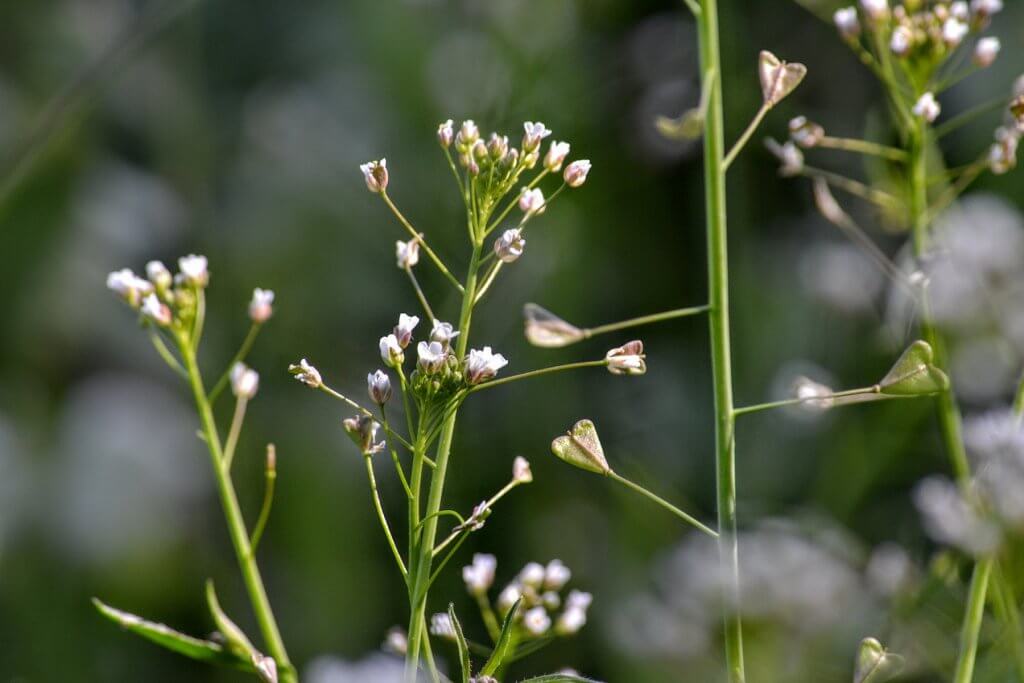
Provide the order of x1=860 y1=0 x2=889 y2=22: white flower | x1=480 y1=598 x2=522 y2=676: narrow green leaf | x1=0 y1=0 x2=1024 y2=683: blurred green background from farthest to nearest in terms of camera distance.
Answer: x1=0 y1=0 x2=1024 y2=683: blurred green background → x1=860 y1=0 x2=889 y2=22: white flower → x1=480 y1=598 x2=522 y2=676: narrow green leaf

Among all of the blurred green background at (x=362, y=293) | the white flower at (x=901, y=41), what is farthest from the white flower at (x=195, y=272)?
the blurred green background at (x=362, y=293)

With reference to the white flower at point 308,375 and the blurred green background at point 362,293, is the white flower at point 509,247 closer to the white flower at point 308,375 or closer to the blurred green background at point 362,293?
the white flower at point 308,375

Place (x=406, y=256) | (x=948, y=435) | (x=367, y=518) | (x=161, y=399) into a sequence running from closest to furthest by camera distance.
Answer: (x=406, y=256) → (x=948, y=435) → (x=367, y=518) → (x=161, y=399)

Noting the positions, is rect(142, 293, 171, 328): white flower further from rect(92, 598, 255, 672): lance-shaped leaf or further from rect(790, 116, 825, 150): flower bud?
rect(790, 116, 825, 150): flower bud

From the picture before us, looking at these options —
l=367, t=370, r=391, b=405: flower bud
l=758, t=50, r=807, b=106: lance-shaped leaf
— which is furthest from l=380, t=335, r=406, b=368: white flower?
l=758, t=50, r=807, b=106: lance-shaped leaf

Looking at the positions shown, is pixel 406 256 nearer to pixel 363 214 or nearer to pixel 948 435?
pixel 948 435

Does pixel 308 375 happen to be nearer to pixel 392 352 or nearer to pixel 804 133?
pixel 392 352

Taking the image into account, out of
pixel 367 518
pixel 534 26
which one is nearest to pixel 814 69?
pixel 534 26
